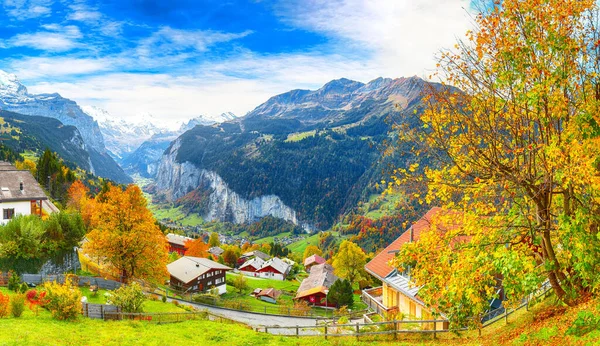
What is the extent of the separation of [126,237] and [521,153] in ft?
125

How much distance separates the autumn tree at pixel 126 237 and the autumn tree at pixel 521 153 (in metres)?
34.4

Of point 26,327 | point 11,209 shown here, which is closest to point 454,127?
point 26,327

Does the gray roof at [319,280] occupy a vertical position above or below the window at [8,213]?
below

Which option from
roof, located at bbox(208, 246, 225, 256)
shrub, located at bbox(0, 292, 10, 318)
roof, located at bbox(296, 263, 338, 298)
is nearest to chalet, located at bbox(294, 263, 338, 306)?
roof, located at bbox(296, 263, 338, 298)

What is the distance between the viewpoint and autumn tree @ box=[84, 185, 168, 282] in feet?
133

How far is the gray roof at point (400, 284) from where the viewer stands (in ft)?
95.0

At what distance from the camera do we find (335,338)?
2380cm

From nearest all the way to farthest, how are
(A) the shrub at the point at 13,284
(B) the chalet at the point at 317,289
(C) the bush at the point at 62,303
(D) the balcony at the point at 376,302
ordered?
(C) the bush at the point at 62,303, (A) the shrub at the point at 13,284, (D) the balcony at the point at 376,302, (B) the chalet at the point at 317,289

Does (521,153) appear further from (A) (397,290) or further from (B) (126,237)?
(B) (126,237)

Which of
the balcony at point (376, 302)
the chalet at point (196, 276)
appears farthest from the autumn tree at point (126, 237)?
the chalet at point (196, 276)

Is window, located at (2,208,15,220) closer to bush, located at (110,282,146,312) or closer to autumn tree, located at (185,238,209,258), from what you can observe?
bush, located at (110,282,146,312)

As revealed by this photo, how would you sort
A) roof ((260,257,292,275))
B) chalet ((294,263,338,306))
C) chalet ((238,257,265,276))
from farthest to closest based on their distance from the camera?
chalet ((238,257,265,276)) < roof ((260,257,292,275)) < chalet ((294,263,338,306))

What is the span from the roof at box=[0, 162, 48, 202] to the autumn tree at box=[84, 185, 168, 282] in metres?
11.2

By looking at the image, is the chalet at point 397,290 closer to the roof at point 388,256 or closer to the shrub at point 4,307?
the roof at point 388,256
